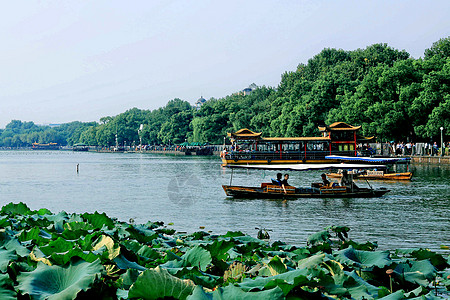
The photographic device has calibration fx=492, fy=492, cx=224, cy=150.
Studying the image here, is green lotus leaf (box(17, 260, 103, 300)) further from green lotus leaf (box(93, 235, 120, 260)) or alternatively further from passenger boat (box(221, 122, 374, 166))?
passenger boat (box(221, 122, 374, 166))

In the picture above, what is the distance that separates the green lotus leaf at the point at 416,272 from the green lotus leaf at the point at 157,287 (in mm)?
3474

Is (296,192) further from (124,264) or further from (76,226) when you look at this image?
(124,264)

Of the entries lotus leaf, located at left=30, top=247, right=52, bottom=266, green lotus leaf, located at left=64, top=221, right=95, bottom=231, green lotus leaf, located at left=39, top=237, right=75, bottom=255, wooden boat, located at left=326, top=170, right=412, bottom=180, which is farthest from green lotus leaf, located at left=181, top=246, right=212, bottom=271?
wooden boat, located at left=326, top=170, right=412, bottom=180

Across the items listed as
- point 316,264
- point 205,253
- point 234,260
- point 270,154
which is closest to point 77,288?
point 205,253

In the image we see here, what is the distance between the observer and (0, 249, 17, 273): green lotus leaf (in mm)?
4609

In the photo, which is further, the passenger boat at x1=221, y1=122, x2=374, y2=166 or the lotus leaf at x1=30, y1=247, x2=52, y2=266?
the passenger boat at x1=221, y1=122, x2=374, y2=166

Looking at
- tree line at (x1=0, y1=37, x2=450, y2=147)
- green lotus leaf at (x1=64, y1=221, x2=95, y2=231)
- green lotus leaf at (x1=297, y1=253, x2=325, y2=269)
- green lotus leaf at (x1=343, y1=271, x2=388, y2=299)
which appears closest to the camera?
green lotus leaf at (x1=343, y1=271, x2=388, y2=299)

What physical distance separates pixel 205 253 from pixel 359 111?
5846cm

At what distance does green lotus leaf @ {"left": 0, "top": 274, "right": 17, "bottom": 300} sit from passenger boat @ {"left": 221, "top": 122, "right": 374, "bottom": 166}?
47.4 m

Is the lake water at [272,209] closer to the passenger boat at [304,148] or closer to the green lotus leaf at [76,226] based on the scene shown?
the green lotus leaf at [76,226]

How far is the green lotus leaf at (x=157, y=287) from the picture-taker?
3719 millimetres

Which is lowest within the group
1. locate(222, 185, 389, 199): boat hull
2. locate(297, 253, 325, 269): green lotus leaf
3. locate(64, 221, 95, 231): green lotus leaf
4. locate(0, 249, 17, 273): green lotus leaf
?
locate(222, 185, 389, 199): boat hull

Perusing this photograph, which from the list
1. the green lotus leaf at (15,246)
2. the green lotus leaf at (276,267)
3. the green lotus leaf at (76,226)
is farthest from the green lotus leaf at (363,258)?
the green lotus leaf at (76,226)

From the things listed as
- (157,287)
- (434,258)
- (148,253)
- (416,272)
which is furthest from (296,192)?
(157,287)
